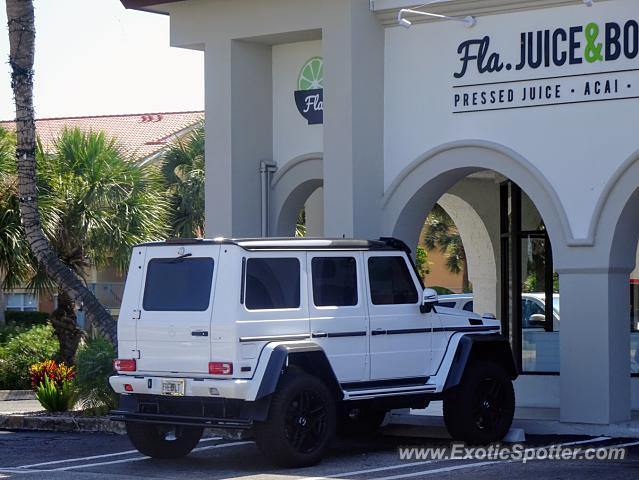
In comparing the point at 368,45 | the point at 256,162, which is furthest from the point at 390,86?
the point at 256,162

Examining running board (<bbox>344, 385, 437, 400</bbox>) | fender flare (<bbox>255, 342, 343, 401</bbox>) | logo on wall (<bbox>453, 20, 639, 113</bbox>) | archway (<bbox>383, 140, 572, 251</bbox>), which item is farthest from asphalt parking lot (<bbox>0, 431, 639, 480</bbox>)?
logo on wall (<bbox>453, 20, 639, 113</bbox>)

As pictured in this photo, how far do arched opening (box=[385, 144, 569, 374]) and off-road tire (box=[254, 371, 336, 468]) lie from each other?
274 centimetres

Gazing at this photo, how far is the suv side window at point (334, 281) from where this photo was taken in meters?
12.7

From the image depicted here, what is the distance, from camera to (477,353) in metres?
13.8

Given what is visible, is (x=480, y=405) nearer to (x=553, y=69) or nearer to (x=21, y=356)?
(x=553, y=69)

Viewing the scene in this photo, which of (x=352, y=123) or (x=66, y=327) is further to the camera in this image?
(x=66, y=327)

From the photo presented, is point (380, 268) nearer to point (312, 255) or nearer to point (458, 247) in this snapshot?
point (312, 255)

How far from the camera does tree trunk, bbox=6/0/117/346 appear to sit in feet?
57.0

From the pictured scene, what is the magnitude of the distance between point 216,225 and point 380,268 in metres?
4.37

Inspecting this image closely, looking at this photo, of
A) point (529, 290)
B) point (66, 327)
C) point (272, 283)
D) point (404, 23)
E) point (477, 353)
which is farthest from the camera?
point (66, 327)

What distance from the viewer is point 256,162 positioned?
17.3 metres

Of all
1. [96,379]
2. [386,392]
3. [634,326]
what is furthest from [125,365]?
[634,326]

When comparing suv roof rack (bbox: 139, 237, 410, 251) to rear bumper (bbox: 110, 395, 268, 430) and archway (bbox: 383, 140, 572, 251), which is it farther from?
archway (bbox: 383, 140, 572, 251)

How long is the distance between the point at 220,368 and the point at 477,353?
3282mm
